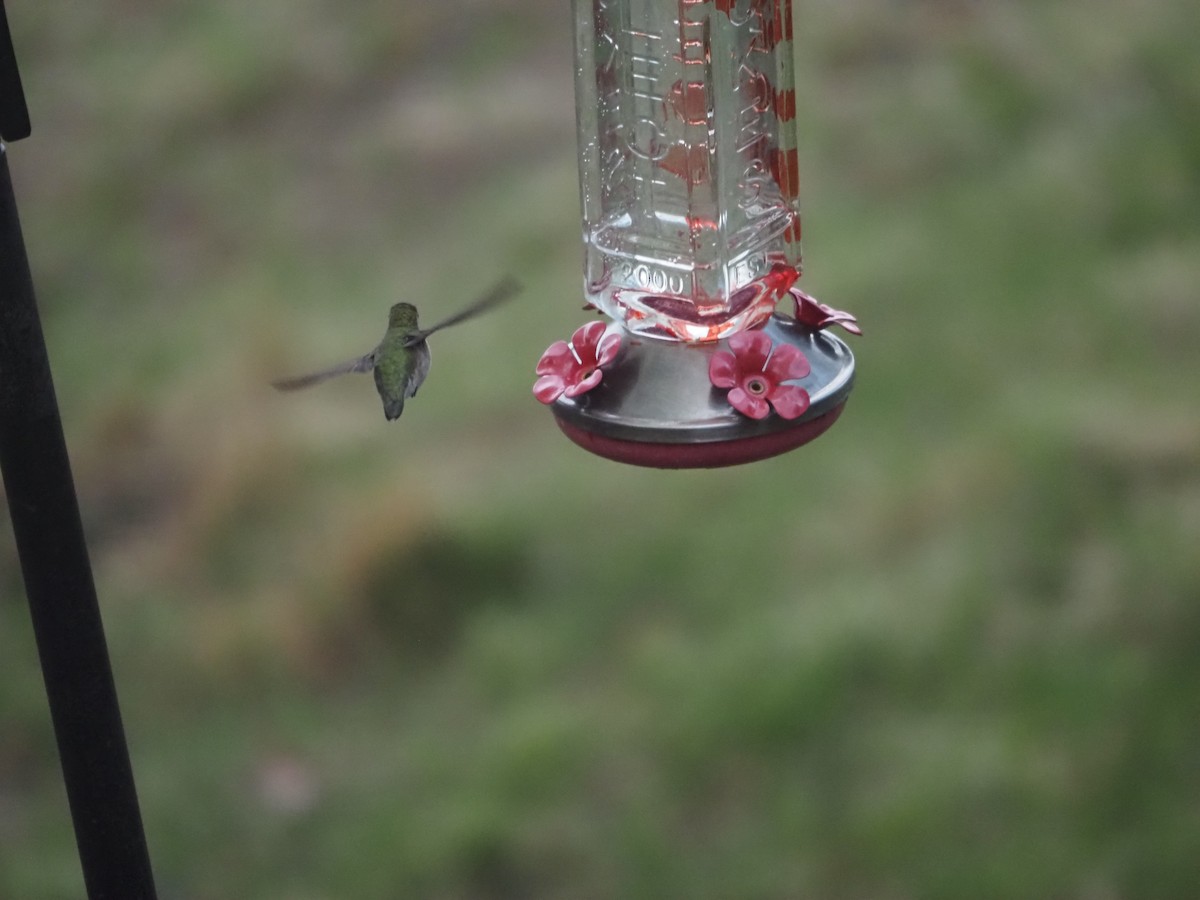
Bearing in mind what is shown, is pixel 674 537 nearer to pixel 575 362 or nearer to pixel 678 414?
pixel 575 362

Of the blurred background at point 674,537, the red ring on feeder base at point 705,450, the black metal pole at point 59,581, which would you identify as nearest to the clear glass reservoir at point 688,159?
the red ring on feeder base at point 705,450

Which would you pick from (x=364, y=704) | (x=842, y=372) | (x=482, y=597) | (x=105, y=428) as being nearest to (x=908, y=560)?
(x=482, y=597)

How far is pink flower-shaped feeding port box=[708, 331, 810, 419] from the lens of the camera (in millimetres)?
1957

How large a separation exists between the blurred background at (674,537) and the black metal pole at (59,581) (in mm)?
2414

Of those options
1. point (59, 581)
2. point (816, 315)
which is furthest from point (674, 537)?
point (59, 581)

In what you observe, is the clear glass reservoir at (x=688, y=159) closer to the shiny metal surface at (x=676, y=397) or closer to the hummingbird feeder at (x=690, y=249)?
the hummingbird feeder at (x=690, y=249)

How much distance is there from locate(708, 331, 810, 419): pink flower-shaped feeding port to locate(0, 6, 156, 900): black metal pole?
830mm

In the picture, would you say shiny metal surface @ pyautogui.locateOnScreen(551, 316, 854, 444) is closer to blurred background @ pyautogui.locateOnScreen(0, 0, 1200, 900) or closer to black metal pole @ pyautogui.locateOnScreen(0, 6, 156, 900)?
black metal pole @ pyautogui.locateOnScreen(0, 6, 156, 900)

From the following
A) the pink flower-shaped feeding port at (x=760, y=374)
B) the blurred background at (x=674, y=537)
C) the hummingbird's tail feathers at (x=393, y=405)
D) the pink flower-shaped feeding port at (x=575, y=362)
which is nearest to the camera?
the pink flower-shaped feeding port at (x=760, y=374)

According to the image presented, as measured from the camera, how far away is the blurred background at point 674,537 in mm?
3941

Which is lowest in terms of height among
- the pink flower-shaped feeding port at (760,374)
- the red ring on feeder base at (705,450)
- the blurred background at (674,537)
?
the blurred background at (674,537)

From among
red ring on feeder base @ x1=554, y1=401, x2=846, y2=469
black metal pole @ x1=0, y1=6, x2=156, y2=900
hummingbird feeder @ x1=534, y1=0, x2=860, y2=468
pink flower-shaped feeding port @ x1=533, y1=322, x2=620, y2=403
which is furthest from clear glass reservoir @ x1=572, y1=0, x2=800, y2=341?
black metal pole @ x1=0, y1=6, x2=156, y2=900

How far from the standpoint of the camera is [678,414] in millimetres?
1993

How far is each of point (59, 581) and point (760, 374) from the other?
915 millimetres
